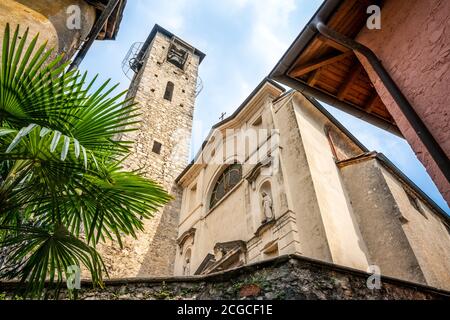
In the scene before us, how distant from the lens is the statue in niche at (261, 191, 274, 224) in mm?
8144

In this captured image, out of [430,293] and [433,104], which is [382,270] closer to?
[430,293]

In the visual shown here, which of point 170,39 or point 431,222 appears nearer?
point 431,222

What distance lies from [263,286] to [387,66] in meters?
2.87

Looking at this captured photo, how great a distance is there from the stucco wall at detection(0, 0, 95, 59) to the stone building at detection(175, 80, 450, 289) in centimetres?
572

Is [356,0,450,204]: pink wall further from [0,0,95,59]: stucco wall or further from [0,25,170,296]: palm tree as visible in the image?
[0,0,95,59]: stucco wall

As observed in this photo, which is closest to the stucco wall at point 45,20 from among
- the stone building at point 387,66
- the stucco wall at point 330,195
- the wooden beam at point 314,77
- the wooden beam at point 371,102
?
the stone building at point 387,66

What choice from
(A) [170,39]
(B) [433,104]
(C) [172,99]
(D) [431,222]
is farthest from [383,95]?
(A) [170,39]

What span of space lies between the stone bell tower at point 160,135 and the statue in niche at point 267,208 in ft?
12.1

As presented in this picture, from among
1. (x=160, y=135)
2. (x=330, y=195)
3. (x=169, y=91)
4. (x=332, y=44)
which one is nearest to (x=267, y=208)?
(x=330, y=195)

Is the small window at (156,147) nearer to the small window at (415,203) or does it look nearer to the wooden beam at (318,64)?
the small window at (415,203)

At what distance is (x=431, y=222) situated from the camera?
995 cm
